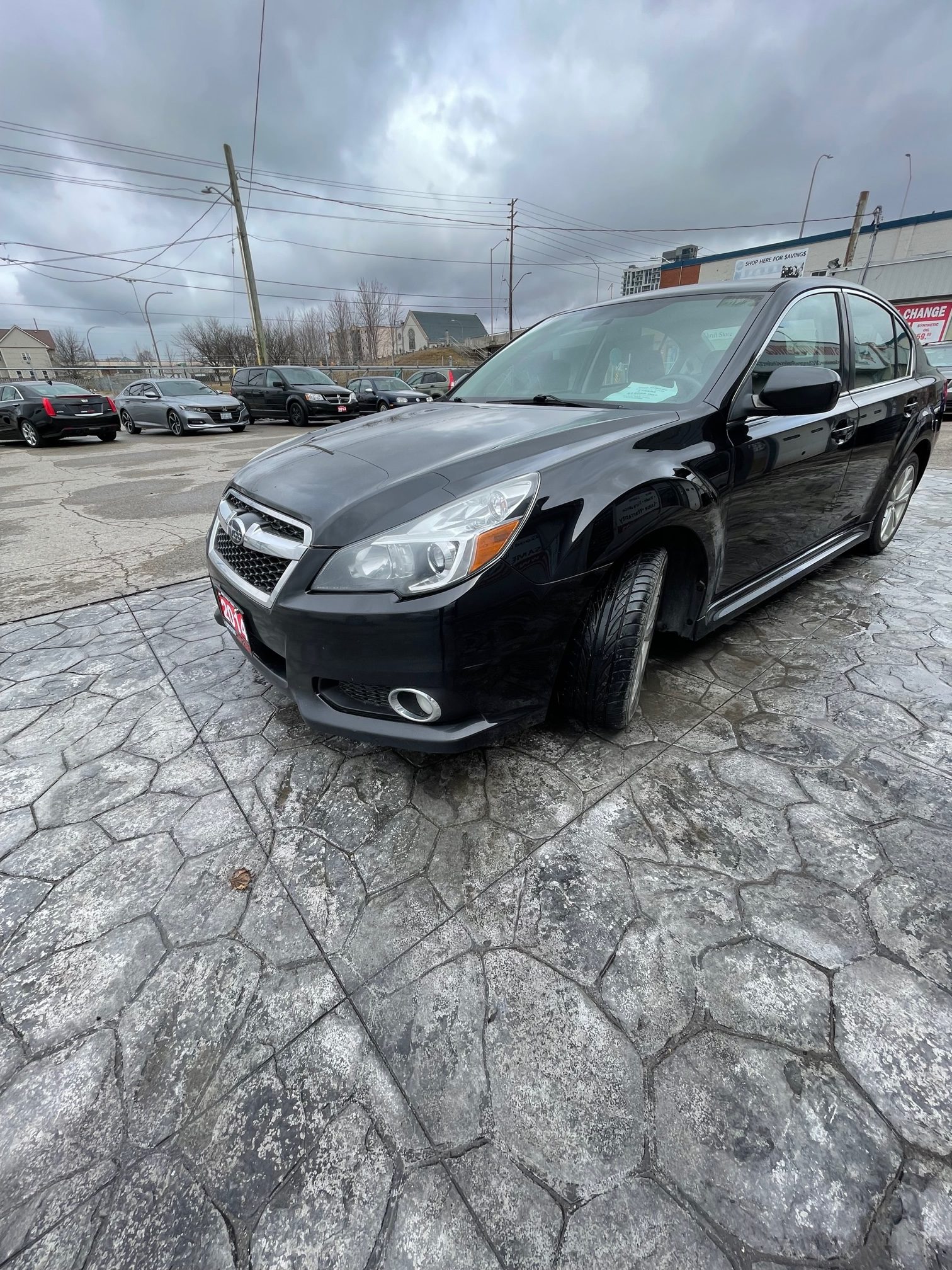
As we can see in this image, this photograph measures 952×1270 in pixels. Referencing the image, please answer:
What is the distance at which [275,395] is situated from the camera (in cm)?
1497

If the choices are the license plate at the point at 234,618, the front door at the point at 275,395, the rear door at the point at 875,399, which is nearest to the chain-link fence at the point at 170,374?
the front door at the point at 275,395

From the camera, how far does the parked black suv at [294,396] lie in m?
14.3

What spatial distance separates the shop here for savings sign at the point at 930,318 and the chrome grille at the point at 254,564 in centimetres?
3271

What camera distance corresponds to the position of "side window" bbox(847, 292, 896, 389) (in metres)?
2.97

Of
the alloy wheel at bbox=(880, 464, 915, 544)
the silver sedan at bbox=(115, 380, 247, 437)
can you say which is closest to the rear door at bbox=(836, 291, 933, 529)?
the alloy wheel at bbox=(880, 464, 915, 544)

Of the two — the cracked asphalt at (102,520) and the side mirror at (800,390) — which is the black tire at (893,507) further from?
the cracked asphalt at (102,520)

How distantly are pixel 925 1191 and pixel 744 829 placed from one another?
0.86 metres

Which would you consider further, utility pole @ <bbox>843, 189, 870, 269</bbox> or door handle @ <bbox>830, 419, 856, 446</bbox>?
utility pole @ <bbox>843, 189, 870, 269</bbox>

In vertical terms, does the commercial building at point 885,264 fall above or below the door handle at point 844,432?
above

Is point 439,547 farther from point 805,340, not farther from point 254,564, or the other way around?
point 805,340

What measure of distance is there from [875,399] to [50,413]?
1444cm

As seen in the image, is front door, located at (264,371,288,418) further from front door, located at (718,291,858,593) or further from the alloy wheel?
front door, located at (718,291,858,593)

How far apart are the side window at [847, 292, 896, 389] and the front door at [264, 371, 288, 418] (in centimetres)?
1410

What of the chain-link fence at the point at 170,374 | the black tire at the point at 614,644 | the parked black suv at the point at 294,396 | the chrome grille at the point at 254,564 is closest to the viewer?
the chrome grille at the point at 254,564
